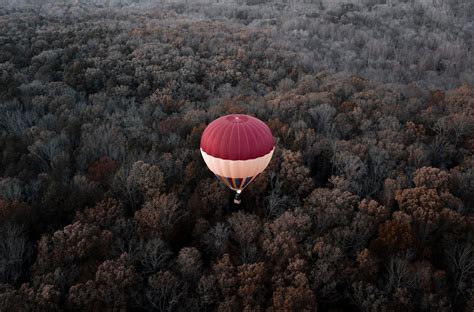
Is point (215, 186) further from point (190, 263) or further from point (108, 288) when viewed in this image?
point (108, 288)

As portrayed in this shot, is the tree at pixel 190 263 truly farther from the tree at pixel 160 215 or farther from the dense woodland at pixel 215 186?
the tree at pixel 160 215

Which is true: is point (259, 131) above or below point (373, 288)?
above

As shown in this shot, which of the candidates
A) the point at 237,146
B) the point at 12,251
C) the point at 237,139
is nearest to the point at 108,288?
the point at 12,251

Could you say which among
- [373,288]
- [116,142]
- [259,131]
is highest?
[259,131]

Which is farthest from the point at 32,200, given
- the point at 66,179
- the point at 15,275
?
the point at 15,275

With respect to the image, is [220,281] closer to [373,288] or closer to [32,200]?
[373,288]

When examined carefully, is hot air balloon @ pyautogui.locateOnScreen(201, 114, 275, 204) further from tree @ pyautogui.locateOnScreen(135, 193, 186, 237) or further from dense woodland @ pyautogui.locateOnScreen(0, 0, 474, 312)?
tree @ pyautogui.locateOnScreen(135, 193, 186, 237)
